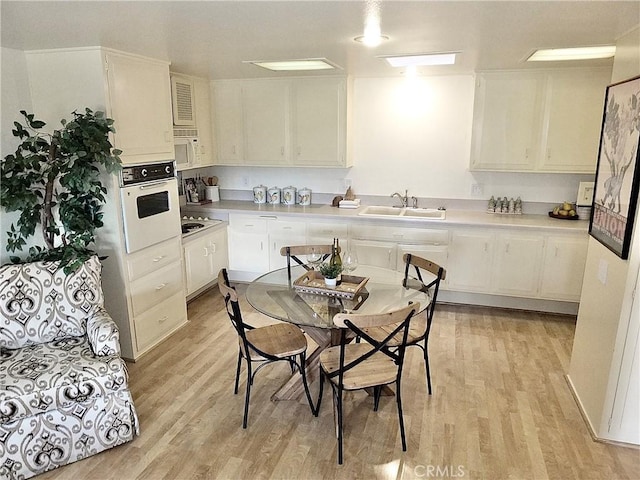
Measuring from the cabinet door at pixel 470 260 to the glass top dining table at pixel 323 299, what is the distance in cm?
132

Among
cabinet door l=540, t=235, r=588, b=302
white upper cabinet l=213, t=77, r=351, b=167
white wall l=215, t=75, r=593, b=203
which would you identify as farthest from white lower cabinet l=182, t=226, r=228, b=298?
cabinet door l=540, t=235, r=588, b=302

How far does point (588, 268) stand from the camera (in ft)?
9.15

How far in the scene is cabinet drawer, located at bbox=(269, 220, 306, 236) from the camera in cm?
454

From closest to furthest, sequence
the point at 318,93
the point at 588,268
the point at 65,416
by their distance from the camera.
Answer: the point at 65,416 → the point at 588,268 → the point at 318,93

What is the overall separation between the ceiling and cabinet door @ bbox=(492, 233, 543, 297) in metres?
1.60

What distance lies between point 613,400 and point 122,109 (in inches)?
140

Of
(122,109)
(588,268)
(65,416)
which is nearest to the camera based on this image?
(65,416)

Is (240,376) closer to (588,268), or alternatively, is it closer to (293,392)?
(293,392)

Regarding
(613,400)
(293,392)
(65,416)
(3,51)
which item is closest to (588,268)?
(613,400)

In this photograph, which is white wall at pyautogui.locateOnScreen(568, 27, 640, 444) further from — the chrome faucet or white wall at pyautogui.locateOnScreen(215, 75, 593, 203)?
the chrome faucet

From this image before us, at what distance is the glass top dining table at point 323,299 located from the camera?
243 cm

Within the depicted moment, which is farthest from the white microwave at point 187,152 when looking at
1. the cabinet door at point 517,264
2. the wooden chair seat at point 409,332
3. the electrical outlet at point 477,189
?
the cabinet door at point 517,264

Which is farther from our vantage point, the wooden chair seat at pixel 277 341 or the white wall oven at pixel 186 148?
the white wall oven at pixel 186 148

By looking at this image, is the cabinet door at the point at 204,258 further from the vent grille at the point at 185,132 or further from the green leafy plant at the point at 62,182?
the green leafy plant at the point at 62,182
